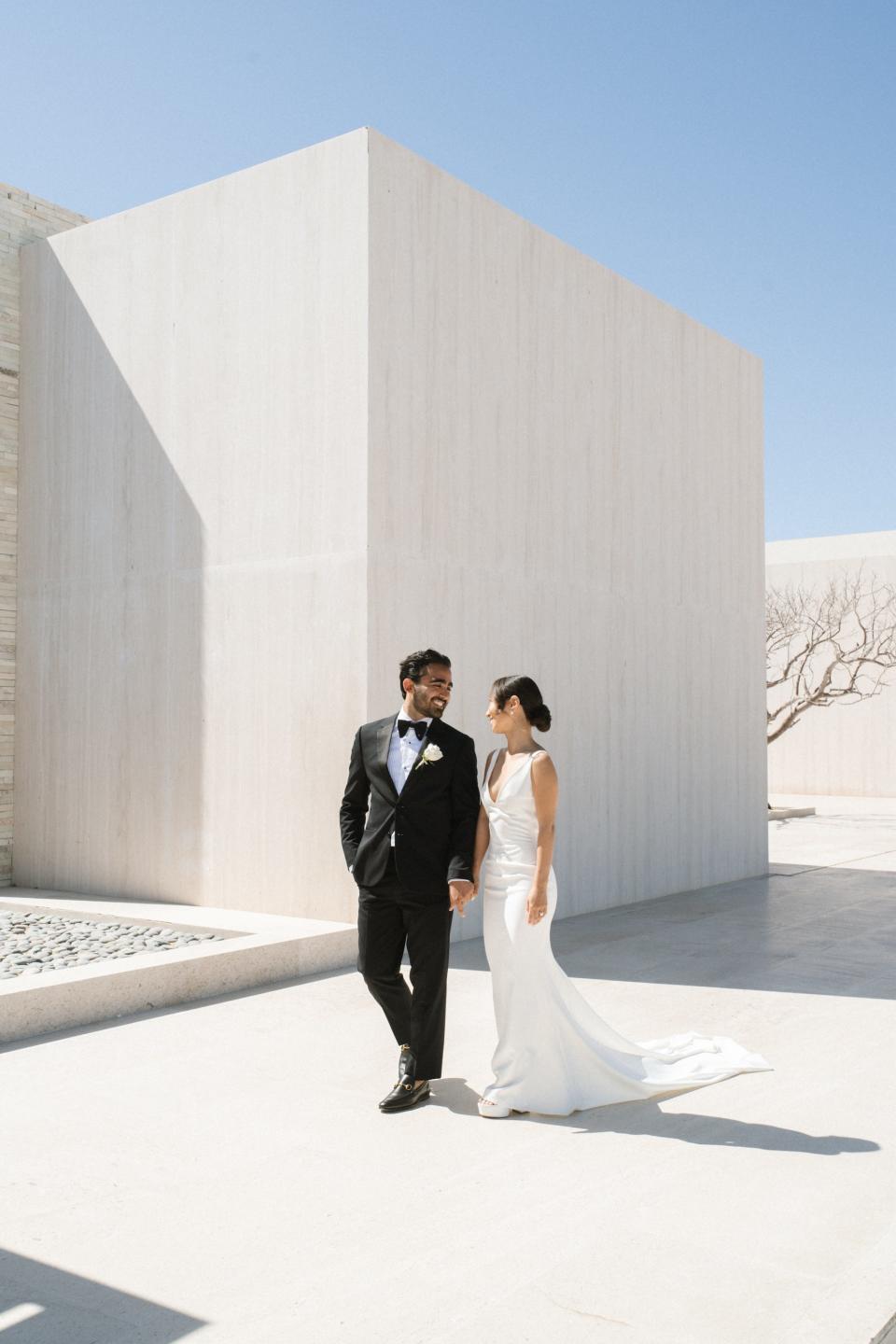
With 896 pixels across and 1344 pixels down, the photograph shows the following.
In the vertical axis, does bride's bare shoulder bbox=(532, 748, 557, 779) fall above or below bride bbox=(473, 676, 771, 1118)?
above

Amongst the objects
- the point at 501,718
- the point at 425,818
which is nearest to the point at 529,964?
the point at 425,818

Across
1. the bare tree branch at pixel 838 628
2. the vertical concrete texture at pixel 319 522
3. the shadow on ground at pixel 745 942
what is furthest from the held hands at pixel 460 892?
the bare tree branch at pixel 838 628

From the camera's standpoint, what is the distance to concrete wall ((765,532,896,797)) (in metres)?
23.8

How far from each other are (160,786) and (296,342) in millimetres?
2895

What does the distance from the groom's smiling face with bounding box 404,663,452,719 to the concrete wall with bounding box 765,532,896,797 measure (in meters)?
20.8

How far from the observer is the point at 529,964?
14.1 ft

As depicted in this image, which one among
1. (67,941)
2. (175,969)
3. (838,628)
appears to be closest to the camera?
(175,969)

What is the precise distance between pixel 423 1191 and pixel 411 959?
3.22ft

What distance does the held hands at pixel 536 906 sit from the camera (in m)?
4.25

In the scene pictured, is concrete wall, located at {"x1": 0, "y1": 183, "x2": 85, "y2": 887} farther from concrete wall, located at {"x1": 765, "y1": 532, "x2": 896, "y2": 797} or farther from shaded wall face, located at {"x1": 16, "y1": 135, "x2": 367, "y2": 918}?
concrete wall, located at {"x1": 765, "y1": 532, "x2": 896, "y2": 797}

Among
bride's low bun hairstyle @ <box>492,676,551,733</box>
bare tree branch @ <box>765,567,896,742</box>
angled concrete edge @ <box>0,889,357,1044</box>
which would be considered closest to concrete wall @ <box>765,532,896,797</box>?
bare tree branch @ <box>765,567,896,742</box>

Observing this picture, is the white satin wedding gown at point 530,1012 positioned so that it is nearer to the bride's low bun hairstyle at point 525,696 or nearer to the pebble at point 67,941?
the bride's low bun hairstyle at point 525,696

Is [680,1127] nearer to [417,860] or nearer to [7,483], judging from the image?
[417,860]

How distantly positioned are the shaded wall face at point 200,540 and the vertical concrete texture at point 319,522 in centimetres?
2
